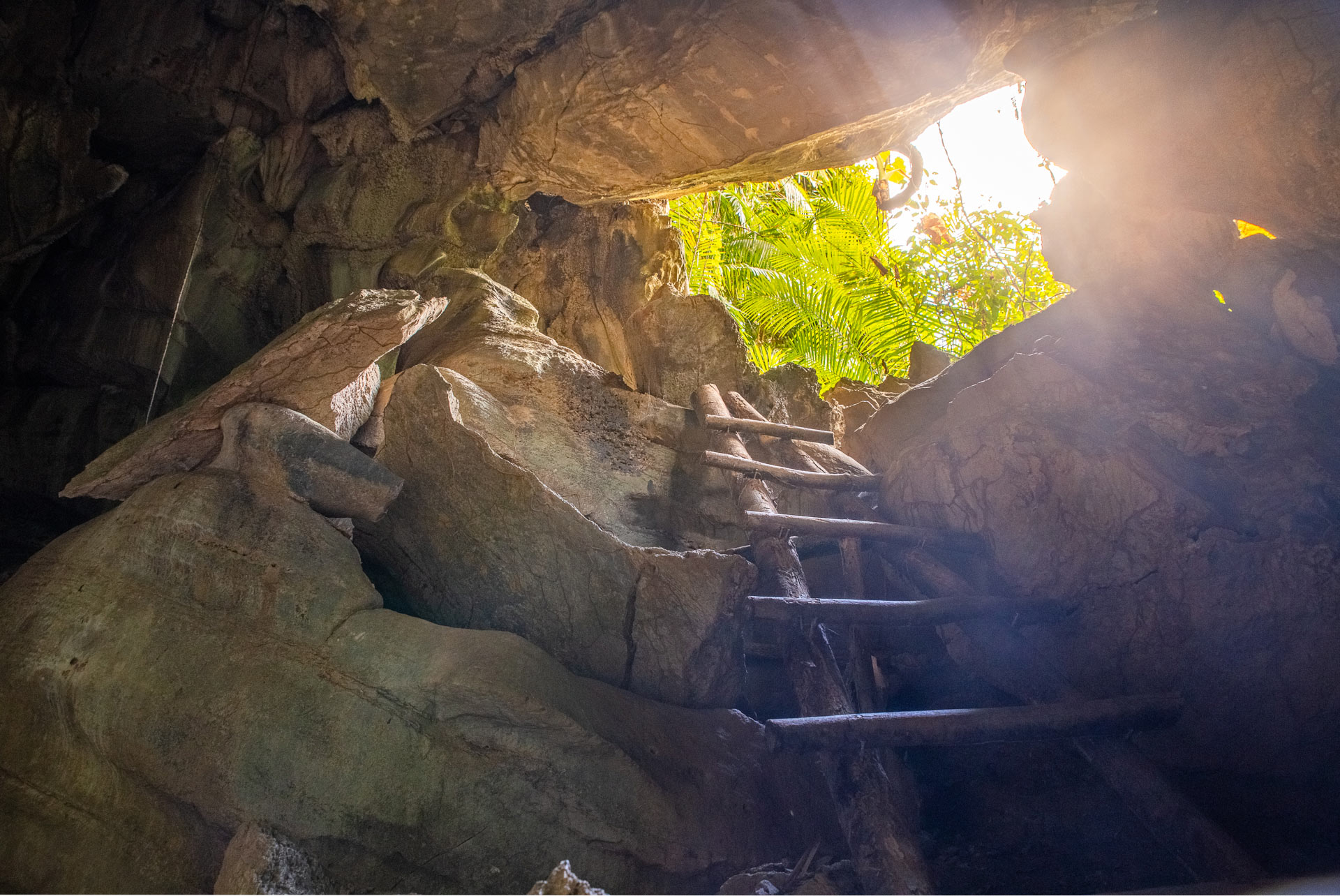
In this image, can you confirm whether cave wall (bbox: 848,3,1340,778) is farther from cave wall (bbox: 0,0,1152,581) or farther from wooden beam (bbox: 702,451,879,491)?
cave wall (bbox: 0,0,1152,581)

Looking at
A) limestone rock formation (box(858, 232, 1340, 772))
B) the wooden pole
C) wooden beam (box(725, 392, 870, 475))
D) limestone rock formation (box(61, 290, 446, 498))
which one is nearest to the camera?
the wooden pole

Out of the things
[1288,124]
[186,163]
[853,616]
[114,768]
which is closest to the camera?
[114,768]

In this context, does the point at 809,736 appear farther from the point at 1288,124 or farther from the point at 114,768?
the point at 1288,124

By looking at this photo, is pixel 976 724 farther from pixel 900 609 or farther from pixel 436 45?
pixel 436 45

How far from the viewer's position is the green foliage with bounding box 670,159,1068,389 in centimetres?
1093

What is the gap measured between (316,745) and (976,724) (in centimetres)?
248

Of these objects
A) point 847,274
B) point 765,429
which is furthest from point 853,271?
point 765,429

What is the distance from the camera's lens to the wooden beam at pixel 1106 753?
2842 millimetres

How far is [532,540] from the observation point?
3637mm

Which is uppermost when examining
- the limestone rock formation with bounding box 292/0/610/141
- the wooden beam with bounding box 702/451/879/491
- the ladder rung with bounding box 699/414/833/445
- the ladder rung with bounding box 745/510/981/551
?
the limestone rock formation with bounding box 292/0/610/141

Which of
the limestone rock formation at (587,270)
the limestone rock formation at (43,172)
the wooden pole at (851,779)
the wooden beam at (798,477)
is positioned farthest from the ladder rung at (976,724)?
the limestone rock formation at (43,172)

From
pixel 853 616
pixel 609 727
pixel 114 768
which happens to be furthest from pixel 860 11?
pixel 114 768

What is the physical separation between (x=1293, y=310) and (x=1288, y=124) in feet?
2.80

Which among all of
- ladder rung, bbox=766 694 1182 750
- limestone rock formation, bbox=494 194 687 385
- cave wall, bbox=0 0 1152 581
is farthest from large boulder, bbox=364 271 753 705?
limestone rock formation, bbox=494 194 687 385
